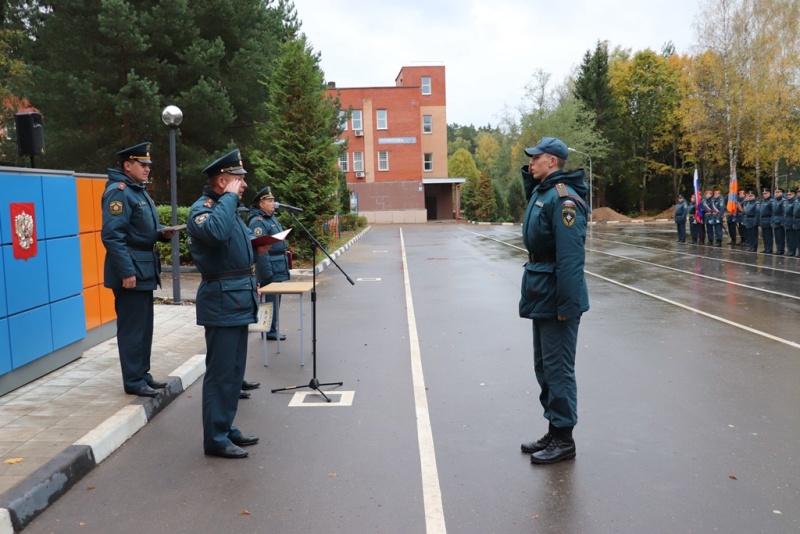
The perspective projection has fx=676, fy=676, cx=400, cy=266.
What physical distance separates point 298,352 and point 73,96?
1549cm

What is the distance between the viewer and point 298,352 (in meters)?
8.59

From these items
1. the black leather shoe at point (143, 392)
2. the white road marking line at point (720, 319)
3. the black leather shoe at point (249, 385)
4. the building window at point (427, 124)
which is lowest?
the white road marking line at point (720, 319)

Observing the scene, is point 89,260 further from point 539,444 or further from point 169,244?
point 169,244

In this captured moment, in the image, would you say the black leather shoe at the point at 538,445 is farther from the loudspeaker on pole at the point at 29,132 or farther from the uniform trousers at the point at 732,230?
the uniform trousers at the point at 732,230

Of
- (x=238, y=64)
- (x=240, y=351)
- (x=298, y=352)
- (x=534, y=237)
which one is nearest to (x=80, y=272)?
(x=298, y=352)

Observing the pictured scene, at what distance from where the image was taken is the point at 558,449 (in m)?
4.81

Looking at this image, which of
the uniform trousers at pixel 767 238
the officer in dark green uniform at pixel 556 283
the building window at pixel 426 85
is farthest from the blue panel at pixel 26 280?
the building window at pixel 426 85

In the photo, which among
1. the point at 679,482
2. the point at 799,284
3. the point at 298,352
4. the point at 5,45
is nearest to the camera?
the point at 679,482

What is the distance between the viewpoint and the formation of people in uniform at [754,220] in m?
21.0

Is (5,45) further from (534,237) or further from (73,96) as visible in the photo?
(534,237)

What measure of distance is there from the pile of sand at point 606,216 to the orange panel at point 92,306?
178ft

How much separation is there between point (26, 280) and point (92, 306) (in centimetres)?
178

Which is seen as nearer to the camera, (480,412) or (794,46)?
(480,412)

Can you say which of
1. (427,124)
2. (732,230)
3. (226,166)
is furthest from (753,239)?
(427,124)
